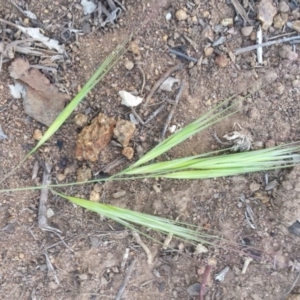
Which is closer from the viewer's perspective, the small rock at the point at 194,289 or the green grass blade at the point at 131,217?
the green grass blade at the point at 131,217

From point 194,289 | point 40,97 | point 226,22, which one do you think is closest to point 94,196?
point 40,97

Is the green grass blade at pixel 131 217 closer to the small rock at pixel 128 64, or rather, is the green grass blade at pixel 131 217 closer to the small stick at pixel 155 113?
the small stick at pixel 155 113

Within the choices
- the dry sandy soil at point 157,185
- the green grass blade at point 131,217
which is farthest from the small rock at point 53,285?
the green grass blade at point 131,217

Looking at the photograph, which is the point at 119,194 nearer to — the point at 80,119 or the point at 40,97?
the point at 80,119

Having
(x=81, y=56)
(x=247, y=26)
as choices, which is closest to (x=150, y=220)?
(x=81, y=56)

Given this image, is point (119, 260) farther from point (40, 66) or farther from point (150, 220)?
point (40, 66)

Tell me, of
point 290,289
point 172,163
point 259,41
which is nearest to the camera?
point 172,163
